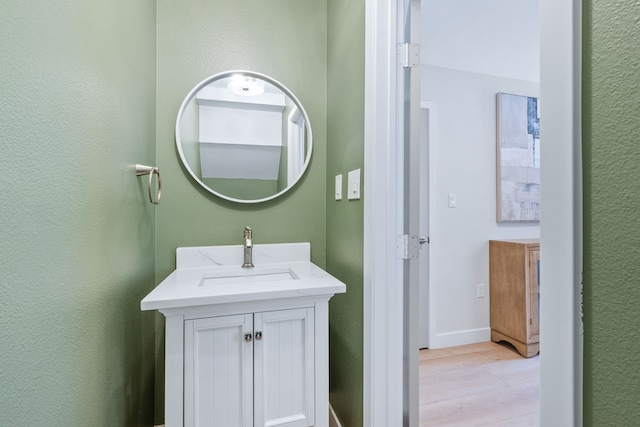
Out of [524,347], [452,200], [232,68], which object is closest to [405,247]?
[232,68]

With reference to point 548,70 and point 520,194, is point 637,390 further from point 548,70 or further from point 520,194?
point 520,194

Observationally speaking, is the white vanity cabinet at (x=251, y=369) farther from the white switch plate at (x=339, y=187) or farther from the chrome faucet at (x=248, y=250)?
the white switch plate at (x=339, y=187)

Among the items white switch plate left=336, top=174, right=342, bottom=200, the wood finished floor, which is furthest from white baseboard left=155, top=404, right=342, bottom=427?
white switch plate left=336, top=174, right=342, bottom=200

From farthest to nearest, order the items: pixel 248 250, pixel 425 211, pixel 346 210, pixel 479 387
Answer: pixel 425 211 < pixel 479 387 < pixel 248 250 < pixel 346 210

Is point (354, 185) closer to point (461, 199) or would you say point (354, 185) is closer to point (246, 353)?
point (246, 353)

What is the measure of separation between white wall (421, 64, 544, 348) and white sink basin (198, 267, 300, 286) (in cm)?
146

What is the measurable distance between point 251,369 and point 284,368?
13cm

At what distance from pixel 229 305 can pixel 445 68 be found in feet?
8.27

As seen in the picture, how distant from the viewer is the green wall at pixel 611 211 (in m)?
0.39

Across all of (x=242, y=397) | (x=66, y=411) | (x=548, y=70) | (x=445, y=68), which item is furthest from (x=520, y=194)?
(x=66, y=411)

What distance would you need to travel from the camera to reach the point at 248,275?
1.47 metres

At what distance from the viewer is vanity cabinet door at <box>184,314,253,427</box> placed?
→ 40.2 inches

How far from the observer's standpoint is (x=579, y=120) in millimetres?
446

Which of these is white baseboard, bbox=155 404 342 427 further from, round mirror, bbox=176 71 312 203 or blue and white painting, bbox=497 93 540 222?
blue and white painting, bbox=497 93 540 222
